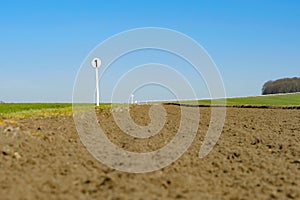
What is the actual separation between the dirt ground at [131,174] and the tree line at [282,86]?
68.3 m

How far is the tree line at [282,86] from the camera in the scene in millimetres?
77438

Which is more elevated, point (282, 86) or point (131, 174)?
point (282, 86)

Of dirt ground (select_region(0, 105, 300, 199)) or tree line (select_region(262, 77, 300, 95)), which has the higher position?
tree line (select_region(262, 77, 300, 95))

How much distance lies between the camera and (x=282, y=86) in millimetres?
79062

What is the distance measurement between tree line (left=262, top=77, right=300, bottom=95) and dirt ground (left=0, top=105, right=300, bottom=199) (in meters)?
68.3

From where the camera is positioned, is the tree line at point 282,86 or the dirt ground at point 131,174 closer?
the dirt ground at point 131,174

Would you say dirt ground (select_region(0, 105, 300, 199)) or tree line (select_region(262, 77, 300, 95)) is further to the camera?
tree line (select_region(262, 77, 300, 95))

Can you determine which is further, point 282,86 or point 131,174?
point 282,86

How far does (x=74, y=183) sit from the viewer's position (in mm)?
6199

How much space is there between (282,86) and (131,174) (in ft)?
248

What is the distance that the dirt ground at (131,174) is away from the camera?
19.4 feet

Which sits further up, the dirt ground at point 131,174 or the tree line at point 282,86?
the tree line at point 282,86

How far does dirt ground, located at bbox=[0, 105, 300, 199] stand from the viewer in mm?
5902

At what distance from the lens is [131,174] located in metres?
6.74
